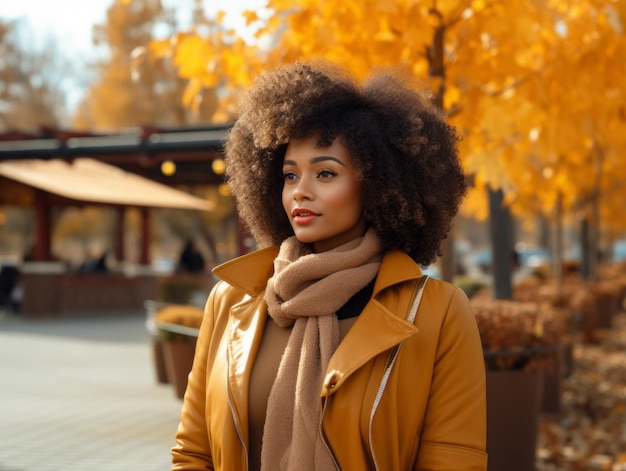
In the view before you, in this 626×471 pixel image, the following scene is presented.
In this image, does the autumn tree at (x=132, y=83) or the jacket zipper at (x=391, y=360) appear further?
the autumn tree at (x=132, y=83)

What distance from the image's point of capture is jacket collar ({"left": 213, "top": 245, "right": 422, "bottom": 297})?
2.46 metres

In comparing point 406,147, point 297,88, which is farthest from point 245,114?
point 406,147

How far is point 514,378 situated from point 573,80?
2.16 m

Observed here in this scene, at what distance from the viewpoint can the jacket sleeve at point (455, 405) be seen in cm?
232

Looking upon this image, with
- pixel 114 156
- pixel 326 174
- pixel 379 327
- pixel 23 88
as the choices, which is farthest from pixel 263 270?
pixel 23 88

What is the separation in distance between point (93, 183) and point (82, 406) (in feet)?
36.1

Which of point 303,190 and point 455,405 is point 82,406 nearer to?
point 303,190

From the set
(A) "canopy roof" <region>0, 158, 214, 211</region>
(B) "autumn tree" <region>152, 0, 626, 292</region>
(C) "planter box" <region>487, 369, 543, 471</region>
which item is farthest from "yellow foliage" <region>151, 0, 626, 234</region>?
(A) "canopy roof" <region>0, 158, 214, 211</region>

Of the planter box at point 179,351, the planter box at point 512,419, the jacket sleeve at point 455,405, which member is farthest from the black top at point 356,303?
the planter box at point 179,351

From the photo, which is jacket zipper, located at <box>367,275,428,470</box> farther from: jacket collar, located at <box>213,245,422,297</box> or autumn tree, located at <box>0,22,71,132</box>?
autumn tree, located at <box>0,22,71,132</box>

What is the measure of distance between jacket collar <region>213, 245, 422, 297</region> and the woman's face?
0.20 m

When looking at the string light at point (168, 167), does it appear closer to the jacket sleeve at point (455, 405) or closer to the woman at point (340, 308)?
the woman at point (340, 308)

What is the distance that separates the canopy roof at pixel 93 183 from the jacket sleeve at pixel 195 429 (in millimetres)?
14527

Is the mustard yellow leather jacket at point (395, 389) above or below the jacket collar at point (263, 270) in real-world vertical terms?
below
